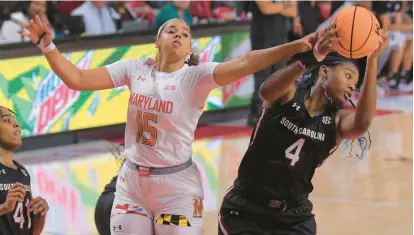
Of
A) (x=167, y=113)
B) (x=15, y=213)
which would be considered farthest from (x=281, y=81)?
(x=15, y=213)

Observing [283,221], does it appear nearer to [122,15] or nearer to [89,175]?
[89,175]

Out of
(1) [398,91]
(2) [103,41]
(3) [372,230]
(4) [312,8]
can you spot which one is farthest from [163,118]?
(1) [398,91]

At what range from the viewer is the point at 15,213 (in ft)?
17.0

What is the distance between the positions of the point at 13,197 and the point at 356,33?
207 centimetres

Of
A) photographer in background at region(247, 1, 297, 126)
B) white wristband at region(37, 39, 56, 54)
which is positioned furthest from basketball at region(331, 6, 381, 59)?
photographer in background at region(247, 1, 297, 126)

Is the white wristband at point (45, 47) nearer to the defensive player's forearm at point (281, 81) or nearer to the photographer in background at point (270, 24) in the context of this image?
the defensive player's forearm at point (281, 81)

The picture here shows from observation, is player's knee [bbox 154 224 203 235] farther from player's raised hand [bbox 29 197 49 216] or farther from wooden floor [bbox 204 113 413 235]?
wooden floor [bbox 204 113 413 235]

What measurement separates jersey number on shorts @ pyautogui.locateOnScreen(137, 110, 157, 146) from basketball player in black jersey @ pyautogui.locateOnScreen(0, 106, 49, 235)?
27.2 inches

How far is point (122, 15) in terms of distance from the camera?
13758 mm

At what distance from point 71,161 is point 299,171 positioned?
5.62 m

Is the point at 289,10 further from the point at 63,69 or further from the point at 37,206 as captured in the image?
the point at 37,206

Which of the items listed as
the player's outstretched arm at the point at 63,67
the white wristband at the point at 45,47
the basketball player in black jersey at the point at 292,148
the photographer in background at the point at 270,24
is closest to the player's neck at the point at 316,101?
the basketball player in black jersey at the point at 292,148

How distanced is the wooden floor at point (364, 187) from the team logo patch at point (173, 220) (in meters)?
2.62

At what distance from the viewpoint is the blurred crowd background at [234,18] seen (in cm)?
1186
